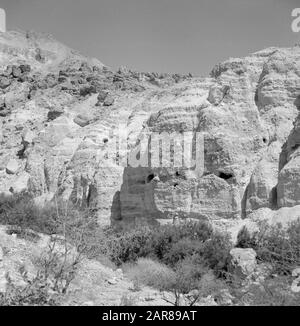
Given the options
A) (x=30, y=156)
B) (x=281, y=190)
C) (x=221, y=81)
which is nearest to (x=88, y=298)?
(x=281, y=190)

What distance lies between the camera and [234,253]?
15523 mm

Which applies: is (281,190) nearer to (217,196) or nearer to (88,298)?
(217,196)

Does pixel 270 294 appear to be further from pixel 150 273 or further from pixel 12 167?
pixel 12 167

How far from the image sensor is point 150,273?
53.1 ft

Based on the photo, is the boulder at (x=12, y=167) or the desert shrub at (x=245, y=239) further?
the boulder at (x=12, y=167)

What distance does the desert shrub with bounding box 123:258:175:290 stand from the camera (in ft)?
49.8

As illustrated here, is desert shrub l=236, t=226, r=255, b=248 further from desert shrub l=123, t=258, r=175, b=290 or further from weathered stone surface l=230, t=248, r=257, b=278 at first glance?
desert shrub l=123, t=258, r=175, b=290

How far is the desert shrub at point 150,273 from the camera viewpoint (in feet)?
49.8

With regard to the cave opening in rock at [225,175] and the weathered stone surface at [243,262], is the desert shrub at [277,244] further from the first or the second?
the cave opening in rock at [225,175]

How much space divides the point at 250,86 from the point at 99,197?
7521 millimetres

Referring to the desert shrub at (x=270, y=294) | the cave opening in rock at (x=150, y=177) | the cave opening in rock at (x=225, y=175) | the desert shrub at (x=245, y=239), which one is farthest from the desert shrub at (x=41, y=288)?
the cave opening in rock at (x=150, y=177)

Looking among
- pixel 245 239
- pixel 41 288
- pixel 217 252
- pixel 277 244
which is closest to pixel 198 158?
pixel 245 239
